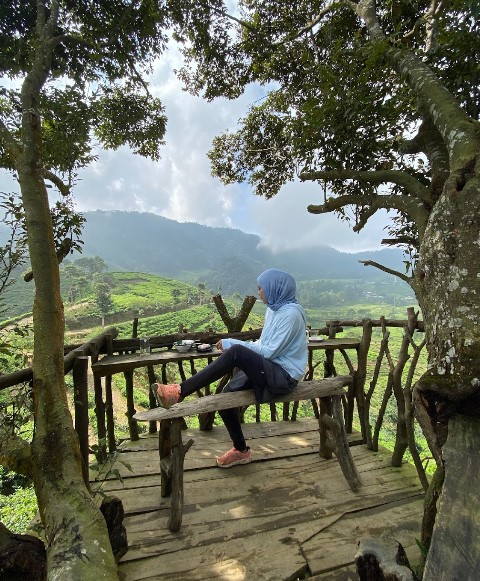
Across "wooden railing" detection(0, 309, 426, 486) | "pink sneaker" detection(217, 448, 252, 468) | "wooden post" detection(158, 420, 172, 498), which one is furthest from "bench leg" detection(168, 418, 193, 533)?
"pink sneaker" detection(217, 448, 252, 468)

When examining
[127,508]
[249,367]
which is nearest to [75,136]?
[249,367]

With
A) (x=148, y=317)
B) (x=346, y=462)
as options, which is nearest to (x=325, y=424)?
(x=346, y=462)

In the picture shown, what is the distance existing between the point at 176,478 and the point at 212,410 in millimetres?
501

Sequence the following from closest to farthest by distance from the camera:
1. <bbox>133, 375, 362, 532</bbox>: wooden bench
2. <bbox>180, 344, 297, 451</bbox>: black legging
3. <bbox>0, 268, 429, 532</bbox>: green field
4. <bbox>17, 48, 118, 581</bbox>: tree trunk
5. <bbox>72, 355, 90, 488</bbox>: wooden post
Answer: <bbox>17, 48, 118, 581</bbox>: tree trunk → <bbox>133, 375, 362, 532</bbox>: wooden bench → <bbox>72, 355, 90, 488</bbox>: wooden post → <bbox>180, 344, 297, 451</bbox>: black legging → <bbox>0, 268, 429, 532</bbox>: green field

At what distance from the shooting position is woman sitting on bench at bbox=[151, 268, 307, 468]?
7.68ft

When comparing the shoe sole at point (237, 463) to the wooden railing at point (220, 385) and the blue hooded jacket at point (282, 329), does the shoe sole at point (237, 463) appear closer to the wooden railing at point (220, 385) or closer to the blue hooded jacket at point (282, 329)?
the wooden railing at point (220, 385)

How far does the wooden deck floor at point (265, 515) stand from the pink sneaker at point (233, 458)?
2.1 inches

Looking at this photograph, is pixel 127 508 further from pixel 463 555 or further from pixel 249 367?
pixel 463 555

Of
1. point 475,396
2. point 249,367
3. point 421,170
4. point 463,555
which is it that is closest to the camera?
point 463,555

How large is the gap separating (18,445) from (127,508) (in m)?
0.93

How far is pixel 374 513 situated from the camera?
218cm

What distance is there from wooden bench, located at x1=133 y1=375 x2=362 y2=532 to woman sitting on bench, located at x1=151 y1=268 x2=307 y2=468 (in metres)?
0.09

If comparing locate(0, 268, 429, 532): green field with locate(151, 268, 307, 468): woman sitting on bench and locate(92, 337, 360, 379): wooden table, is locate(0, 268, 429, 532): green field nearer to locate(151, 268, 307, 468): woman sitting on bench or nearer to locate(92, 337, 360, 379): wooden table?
locate(92, 337, 360, 379): wooden table

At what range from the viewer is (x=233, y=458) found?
2.75 meters
